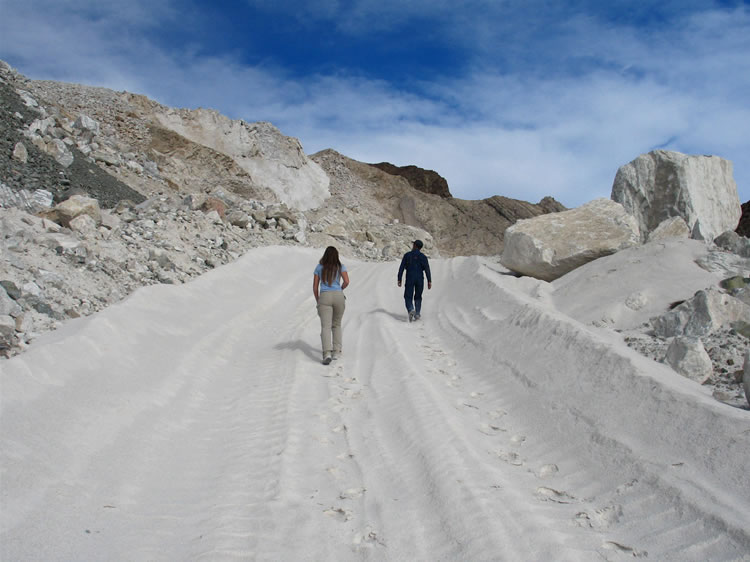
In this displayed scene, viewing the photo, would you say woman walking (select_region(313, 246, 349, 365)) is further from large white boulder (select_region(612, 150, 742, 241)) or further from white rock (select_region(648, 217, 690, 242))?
large white boulder (select_region(612, 150, 742, 241))

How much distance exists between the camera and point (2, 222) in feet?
28.0

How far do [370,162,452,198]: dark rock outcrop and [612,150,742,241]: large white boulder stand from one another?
130ft

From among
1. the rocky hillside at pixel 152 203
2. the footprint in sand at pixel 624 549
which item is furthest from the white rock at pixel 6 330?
the footprint in sand at pixel 624 549

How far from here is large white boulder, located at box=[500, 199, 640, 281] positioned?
1114 centimetres

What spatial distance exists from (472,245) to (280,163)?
50.6ft

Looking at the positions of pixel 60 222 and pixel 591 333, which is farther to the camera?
pixel 60 222

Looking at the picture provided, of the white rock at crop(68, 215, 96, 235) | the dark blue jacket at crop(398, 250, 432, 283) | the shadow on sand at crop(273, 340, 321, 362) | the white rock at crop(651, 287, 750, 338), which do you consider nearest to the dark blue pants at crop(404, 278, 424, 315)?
the dark blue jacket at crop(398, 250, 432, 283)

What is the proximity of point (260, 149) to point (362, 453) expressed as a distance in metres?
34.7

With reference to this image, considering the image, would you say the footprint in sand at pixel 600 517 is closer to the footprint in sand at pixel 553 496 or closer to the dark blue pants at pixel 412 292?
the footprint in sand at pixel 553 496

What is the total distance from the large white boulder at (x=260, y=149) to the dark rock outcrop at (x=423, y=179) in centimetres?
1561

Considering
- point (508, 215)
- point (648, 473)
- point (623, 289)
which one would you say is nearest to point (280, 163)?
point (508, 215)

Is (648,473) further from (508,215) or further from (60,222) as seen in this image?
(508,215)

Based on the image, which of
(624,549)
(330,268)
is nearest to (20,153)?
(330,268)

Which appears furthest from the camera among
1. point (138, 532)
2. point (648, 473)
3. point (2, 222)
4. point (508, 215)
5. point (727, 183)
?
point (508, 215)
